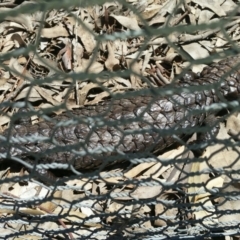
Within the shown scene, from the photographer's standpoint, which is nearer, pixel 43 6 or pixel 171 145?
pixel 43 6

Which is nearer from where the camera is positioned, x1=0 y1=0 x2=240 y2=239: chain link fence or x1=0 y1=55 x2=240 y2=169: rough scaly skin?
x1=0 y1=0 x2=240 y2=239: chain link fence

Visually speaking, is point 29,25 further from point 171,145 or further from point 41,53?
point 171,145

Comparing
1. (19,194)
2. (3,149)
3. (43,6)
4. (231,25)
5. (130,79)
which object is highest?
(231,25)

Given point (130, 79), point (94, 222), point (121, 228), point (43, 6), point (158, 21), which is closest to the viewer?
point (43, 6)

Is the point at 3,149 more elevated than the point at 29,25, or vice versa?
the point at 29,25

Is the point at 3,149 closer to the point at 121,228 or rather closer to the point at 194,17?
the point at 121,228

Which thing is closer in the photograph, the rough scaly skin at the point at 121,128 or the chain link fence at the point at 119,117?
the chain link fence at the point at 119,117

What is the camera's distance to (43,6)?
140 cm

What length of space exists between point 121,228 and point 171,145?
0.79 m

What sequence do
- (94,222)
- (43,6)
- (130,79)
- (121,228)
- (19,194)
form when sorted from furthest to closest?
(130,79) < (19,194) < (94,222) < (121,228) < (43,6)

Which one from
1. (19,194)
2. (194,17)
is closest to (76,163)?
(19,194)

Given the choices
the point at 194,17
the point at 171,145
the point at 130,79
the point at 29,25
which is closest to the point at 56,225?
the point at 171,145

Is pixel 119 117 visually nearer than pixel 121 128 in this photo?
No

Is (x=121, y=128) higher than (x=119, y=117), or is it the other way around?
(x=119, y=117)
